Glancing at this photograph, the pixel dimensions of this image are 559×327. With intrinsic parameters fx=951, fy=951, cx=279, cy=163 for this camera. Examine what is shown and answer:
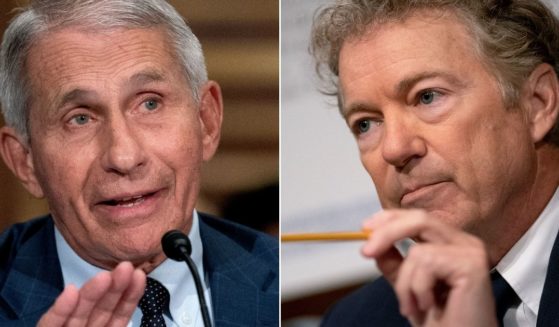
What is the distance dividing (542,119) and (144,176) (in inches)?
40.1

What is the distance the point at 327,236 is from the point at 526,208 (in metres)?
0.54

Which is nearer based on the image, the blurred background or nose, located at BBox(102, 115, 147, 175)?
nose, located at BBox(102, 115, 147, 175)

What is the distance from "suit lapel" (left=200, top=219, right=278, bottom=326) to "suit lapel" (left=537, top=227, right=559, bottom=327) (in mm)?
758

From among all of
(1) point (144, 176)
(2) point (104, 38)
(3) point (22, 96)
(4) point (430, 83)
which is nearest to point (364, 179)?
(4) point (430, 83)

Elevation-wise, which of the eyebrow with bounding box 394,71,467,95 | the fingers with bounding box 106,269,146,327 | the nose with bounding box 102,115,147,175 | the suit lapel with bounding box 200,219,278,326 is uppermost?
the eyebrow with bounding box 394,71,467,95

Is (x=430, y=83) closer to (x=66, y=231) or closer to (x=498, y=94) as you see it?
(x=498, y=94)

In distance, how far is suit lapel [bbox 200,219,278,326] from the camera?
2.63 metres

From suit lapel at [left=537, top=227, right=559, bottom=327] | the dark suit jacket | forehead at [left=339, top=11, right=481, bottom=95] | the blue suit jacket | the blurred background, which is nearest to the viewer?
suit lapel at [left=537, top=227, right=559, bottom=327]

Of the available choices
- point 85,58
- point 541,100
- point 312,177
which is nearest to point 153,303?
point 312,177

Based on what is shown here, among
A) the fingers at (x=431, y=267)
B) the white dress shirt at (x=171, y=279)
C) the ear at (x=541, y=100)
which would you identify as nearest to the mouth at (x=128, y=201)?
the white dress shirt at (x=171, y=279)

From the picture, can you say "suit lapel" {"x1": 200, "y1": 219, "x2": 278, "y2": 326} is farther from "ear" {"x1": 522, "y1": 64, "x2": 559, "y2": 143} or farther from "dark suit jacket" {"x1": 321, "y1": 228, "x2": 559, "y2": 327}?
"ear" {"x1": 522, "y1": 64, "x2": 559, "y2": 143}

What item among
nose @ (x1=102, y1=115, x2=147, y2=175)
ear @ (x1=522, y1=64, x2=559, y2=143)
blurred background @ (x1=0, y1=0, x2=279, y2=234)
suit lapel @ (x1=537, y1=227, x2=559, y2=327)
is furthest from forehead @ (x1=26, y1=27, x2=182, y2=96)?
suit lapel @ (x1=537, y1=227, x2=559, y2=327)

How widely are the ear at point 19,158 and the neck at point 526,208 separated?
3.97ft

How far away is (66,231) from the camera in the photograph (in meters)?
2.57
